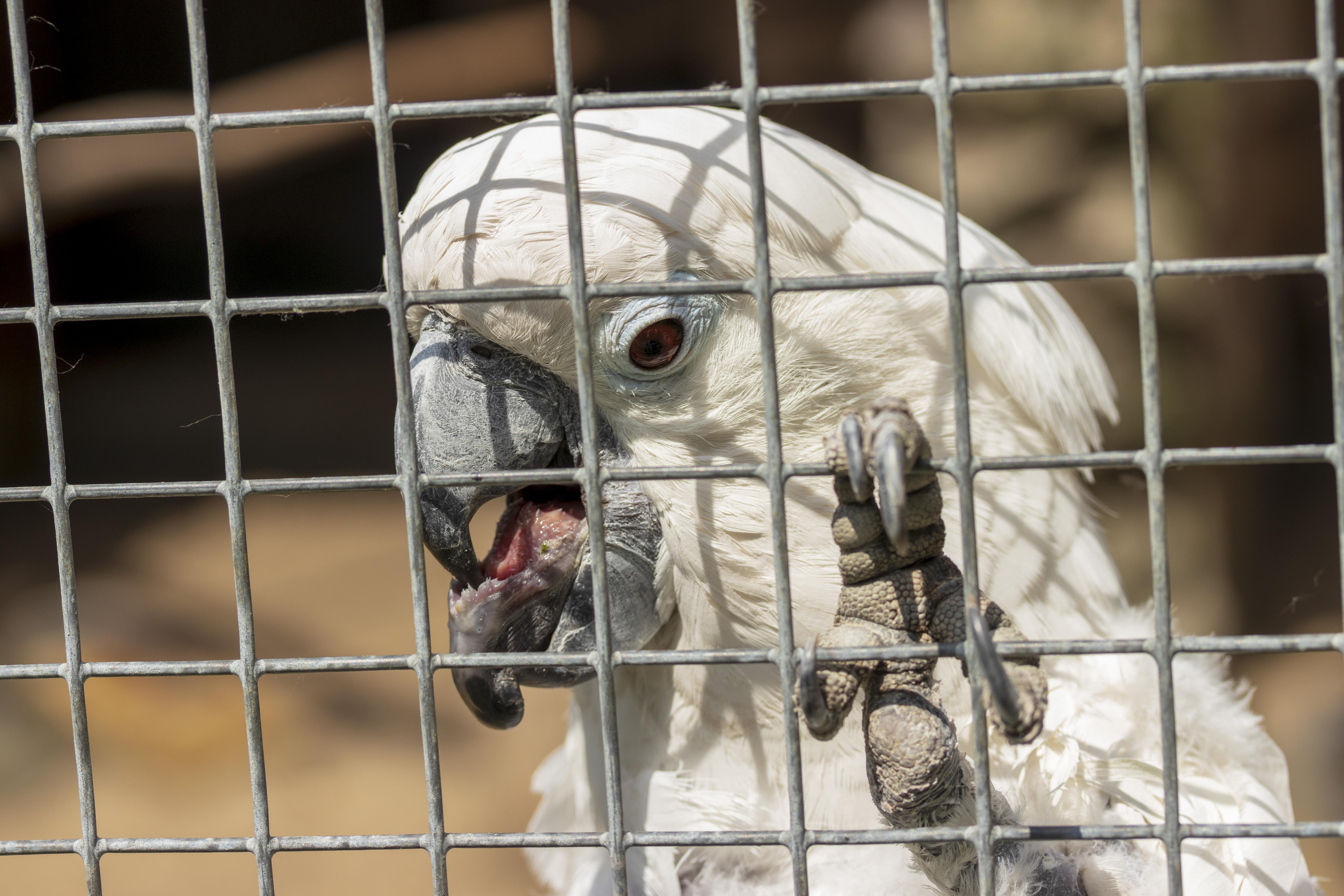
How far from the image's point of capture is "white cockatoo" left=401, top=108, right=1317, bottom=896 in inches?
46.6

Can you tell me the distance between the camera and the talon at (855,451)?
86 cm

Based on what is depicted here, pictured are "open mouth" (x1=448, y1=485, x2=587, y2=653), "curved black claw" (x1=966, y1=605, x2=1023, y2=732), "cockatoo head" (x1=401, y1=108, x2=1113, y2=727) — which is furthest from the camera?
"open mouth" (x1=448, y1=485, x2=587, y2=653)

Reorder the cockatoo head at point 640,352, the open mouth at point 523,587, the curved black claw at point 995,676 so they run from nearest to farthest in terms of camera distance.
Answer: the curved black claw at point 995,676 < the cockatoo head at point 640,352 < the open mouth at point 523,587

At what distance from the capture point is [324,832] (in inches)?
134

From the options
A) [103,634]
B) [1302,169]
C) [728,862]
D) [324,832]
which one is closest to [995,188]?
[1302,169]

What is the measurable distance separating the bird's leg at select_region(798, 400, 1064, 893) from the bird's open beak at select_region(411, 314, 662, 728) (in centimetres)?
39

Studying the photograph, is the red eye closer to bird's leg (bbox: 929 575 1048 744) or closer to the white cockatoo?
the white cockatoo

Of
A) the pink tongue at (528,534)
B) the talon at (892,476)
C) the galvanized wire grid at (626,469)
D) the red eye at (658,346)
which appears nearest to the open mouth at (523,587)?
the pink tongue at (528,534)

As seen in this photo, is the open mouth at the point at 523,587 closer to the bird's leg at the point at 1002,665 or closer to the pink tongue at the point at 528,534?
the pink tongue at the point at 528,534

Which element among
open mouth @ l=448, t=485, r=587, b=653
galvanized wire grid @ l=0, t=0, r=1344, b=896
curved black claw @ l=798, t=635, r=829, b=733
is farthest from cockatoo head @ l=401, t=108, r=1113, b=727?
curved black claw @ l=798, t=635, r=829, b=733

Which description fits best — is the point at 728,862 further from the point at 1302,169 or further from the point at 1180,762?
the point at 1302,169

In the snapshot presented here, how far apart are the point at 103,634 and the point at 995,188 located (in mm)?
3654

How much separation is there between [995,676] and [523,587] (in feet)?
2.23

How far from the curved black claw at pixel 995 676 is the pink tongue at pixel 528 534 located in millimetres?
637
